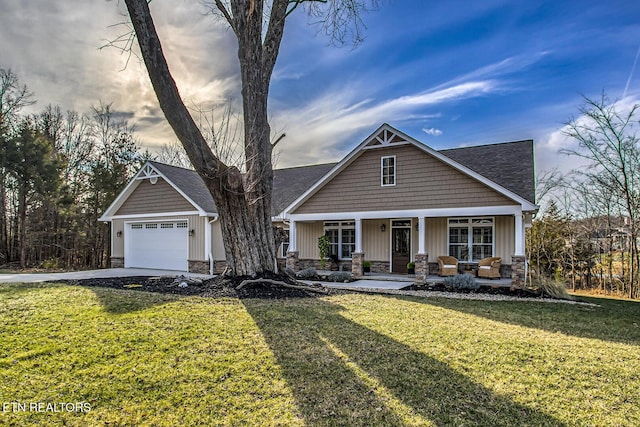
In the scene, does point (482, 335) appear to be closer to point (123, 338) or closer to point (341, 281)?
point (123, 338)

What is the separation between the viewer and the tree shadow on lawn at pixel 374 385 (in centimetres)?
309

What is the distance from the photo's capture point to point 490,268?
462 inches

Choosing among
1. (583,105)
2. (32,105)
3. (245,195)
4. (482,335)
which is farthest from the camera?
(32,105)

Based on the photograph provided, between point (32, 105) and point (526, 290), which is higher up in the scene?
point (32, 105)

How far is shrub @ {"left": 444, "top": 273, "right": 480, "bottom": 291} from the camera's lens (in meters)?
10.9

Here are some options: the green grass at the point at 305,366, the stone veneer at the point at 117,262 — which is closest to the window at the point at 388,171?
the green grass at the point at 305,366

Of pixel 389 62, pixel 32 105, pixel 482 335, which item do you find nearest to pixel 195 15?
pixel 389 62

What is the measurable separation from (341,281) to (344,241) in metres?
2.96

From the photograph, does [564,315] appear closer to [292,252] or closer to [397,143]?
[397,143]

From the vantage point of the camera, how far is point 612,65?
429 inches

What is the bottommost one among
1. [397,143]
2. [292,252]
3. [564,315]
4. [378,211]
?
[564,315]

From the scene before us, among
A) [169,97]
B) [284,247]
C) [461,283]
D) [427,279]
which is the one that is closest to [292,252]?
[284,247]

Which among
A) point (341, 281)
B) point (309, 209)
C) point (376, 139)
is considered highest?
point (376, 139)

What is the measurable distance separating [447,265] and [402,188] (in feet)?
10.2
